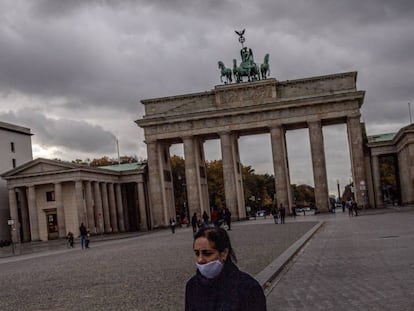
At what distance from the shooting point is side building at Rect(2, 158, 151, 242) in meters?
77.6

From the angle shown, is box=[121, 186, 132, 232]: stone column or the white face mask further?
box=[121, 186, 132, 232]: stone column

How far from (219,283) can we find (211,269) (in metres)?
0.14

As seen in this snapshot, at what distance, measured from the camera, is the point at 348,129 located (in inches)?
3226

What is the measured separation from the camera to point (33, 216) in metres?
79.2

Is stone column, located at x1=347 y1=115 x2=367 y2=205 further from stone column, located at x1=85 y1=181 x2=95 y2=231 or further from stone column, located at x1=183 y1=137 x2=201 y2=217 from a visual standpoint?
stone column, located at x1=85 y1=181 x2=95 y2=231

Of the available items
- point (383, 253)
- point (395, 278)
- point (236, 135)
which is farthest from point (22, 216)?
point (395, 278)

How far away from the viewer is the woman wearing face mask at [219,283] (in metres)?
5.03

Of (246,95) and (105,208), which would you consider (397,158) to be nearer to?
(246,95)

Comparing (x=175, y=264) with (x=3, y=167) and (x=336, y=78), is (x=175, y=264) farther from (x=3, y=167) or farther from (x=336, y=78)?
(x=3, y=167)

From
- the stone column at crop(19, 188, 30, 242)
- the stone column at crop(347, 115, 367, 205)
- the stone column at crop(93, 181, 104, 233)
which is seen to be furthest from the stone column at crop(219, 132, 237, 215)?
the stone column at crop(19, 188, 30, 242)

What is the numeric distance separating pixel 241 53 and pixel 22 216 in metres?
31.8

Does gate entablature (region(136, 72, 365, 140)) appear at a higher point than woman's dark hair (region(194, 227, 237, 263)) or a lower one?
higher

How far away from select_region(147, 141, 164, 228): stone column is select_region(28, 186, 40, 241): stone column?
1375 centimetres

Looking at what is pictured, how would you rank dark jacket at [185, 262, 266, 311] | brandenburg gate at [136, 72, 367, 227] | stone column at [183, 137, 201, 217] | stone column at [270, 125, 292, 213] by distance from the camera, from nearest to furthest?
1. dark jacket at [185, 262, 266, 311]
2. brandenburg gate at [136, 72, 367, 227]
3. stone column at [270, 125, 292, 213]
4. stone column at [183, 137, 201, 217]
